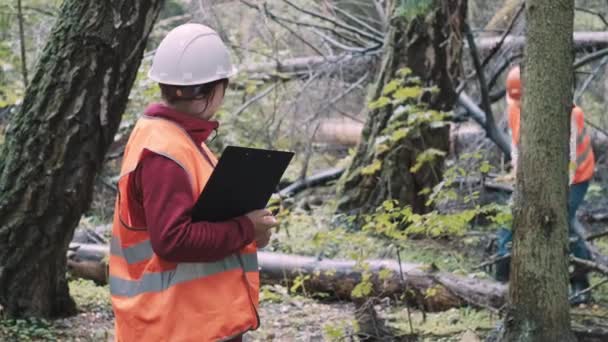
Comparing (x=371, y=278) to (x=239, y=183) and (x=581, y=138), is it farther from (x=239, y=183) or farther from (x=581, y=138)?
(x=239, y=183)

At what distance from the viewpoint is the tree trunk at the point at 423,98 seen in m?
9.30

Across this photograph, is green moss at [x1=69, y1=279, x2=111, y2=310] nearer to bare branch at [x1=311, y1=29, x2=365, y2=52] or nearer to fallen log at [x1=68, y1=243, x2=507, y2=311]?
fallen log at [x1=68, y1=243, x2=507, y2=311]

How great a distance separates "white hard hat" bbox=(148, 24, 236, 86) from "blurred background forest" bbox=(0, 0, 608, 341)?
361 cm

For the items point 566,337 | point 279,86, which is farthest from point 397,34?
point 566,337

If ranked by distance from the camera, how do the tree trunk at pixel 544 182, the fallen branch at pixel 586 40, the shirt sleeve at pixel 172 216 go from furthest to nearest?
the fallen branch at pixel 586 40 < the tree trunk at pixel 544 182 < the shirt sleeve at pixel 172 216

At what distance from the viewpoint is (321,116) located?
1120cm

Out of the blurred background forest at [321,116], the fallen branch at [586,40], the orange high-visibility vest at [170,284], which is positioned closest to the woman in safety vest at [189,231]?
the orange high-visibility vest at [170,284]

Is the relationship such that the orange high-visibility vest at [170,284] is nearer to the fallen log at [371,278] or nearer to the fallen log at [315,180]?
the fallen log at [371,278]

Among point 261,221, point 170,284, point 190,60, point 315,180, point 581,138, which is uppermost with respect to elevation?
point 190,60

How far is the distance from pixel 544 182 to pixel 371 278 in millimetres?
3087

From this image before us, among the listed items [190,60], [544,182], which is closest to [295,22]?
[544,182]

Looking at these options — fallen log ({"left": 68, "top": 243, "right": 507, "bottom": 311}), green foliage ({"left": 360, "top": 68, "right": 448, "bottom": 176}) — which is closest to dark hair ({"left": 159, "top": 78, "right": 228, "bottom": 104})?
fallen log ({"left": 68, "top": 243, "right": 507, "bottom": 311})

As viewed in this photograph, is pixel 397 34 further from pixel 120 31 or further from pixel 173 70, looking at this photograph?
pixel 173 70

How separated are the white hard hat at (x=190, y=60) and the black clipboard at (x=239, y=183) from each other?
12.5 inches
